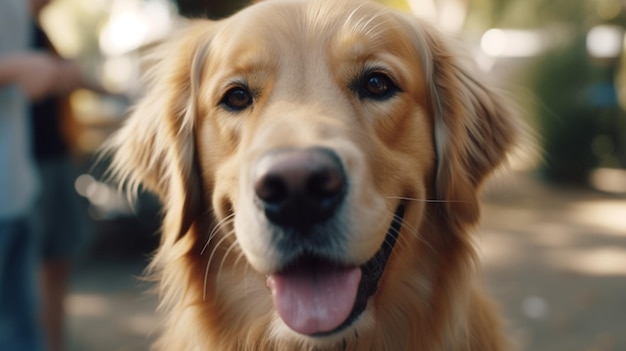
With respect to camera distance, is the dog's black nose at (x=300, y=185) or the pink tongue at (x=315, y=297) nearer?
the dog's black nose at (x=300, y=185)

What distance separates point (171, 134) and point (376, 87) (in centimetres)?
101

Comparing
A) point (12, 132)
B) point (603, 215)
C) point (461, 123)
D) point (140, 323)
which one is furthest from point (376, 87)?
point (603, 215)

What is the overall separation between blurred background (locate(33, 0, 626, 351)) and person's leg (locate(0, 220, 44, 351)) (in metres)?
0.91

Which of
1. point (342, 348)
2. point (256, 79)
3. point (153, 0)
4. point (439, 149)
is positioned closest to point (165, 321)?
point (342, 348)

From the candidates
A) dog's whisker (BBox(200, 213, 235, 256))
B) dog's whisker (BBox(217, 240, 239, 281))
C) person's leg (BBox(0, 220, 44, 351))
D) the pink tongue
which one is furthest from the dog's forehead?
person's leg (BBox(0, 220, 44, 351))

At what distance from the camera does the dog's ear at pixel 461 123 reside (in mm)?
2857

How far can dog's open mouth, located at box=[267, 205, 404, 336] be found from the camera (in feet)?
7.63

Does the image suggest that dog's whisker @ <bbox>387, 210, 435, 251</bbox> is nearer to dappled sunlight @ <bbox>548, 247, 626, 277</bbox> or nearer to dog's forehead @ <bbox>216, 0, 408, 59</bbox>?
dog's forehead @ <bbox>216, 0, 408, 59</bbox>

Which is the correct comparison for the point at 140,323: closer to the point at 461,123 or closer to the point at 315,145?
the point at 461,123

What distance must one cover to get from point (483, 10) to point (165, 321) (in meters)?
24.2

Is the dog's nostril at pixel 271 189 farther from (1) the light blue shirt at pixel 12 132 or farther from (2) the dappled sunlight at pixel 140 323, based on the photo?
(2) the dappled sunlight at pixel 140 323

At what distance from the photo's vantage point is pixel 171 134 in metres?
3.10

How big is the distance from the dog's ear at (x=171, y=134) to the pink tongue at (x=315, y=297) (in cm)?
74

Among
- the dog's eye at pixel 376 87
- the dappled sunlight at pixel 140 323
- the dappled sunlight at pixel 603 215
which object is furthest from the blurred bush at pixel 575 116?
the dog's eye at pixel 376 87
